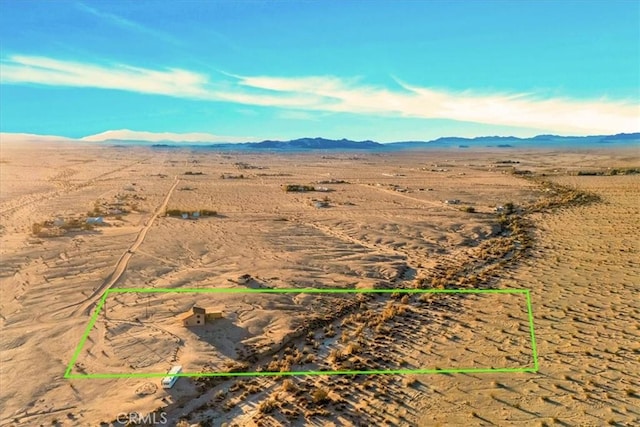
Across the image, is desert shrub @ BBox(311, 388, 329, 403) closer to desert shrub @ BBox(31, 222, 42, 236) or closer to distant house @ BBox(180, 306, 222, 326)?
distant house @ BBox(180, 306, 222, 326)

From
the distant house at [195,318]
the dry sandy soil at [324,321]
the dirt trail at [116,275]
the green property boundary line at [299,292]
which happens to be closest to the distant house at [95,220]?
the dry sandy soil at [324,321]

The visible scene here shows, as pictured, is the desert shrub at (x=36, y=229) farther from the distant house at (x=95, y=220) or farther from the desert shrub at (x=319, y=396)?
the desert shrub at (x=319, y=396)

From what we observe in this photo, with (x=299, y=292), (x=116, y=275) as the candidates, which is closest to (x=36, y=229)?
(x=116, y=275)

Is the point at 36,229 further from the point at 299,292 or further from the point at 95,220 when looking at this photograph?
the point at 299,292

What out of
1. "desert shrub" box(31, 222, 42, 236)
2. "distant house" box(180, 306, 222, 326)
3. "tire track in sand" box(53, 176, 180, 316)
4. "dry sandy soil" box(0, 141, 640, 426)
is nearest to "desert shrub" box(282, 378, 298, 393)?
"dry sandy soil" box(0, 141, 640, 426)

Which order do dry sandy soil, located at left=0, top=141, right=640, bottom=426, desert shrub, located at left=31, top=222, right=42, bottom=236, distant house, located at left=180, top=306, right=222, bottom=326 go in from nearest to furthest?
dry sandy soil, located at left=0, top=141, right=640, bottom=426, distant house, located at left=180, top=306, right=222, bottom=326, desert shrub, located at left=31, top=222, right=42, bottom=236

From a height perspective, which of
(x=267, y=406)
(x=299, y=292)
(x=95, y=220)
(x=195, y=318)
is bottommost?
(x=267, y=406)

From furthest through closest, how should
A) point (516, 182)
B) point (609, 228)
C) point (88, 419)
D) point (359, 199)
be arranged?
point (516, 182)
point (359, 199)
point (609, 228)
point (88, 419)

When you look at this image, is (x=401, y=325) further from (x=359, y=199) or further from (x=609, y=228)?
(x=359, y=199)

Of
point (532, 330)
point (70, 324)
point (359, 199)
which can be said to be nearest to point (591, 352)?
point (532, 330)
